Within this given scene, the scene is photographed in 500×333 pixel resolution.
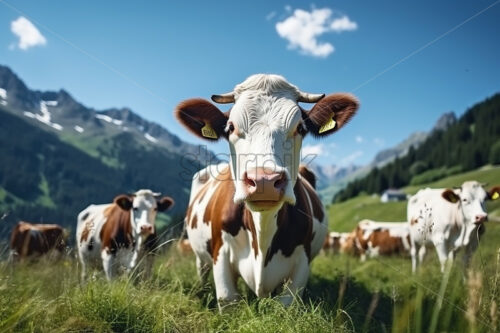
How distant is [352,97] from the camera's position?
16.1ft

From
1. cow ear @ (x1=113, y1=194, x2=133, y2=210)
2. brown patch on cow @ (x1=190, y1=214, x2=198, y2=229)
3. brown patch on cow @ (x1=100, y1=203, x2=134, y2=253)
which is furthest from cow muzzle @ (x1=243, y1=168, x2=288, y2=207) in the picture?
cow ear @ (x1=113, y1=194, x2=133, y2=210)

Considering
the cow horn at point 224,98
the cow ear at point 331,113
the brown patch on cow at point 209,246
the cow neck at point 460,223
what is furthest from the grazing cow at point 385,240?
the cow horn at point 224,98

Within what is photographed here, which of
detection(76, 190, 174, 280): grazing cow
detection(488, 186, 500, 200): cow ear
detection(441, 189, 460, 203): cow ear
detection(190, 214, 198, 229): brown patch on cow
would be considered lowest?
detection(76, 190, 174, 280): grazing cow

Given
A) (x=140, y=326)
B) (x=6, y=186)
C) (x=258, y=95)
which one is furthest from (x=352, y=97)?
(x=6, y=186)

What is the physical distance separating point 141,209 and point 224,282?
16.1 ft

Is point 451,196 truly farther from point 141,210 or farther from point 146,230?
point 141,210

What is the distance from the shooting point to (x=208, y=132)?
5.16 metres

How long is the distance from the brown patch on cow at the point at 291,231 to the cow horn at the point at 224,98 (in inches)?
57.7

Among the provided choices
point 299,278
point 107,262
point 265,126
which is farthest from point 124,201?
point 265,126

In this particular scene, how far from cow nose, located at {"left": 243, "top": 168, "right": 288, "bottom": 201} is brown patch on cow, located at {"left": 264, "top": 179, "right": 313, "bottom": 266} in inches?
48.1

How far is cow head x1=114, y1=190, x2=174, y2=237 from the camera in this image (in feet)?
29.6

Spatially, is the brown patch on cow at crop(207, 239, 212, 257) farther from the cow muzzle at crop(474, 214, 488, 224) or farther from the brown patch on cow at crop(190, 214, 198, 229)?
the cow muzzle at crop(474, 214, 488, 224)

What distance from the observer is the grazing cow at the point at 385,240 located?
20953 millimetres

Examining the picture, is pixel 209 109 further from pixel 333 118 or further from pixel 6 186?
pixel 6 186
